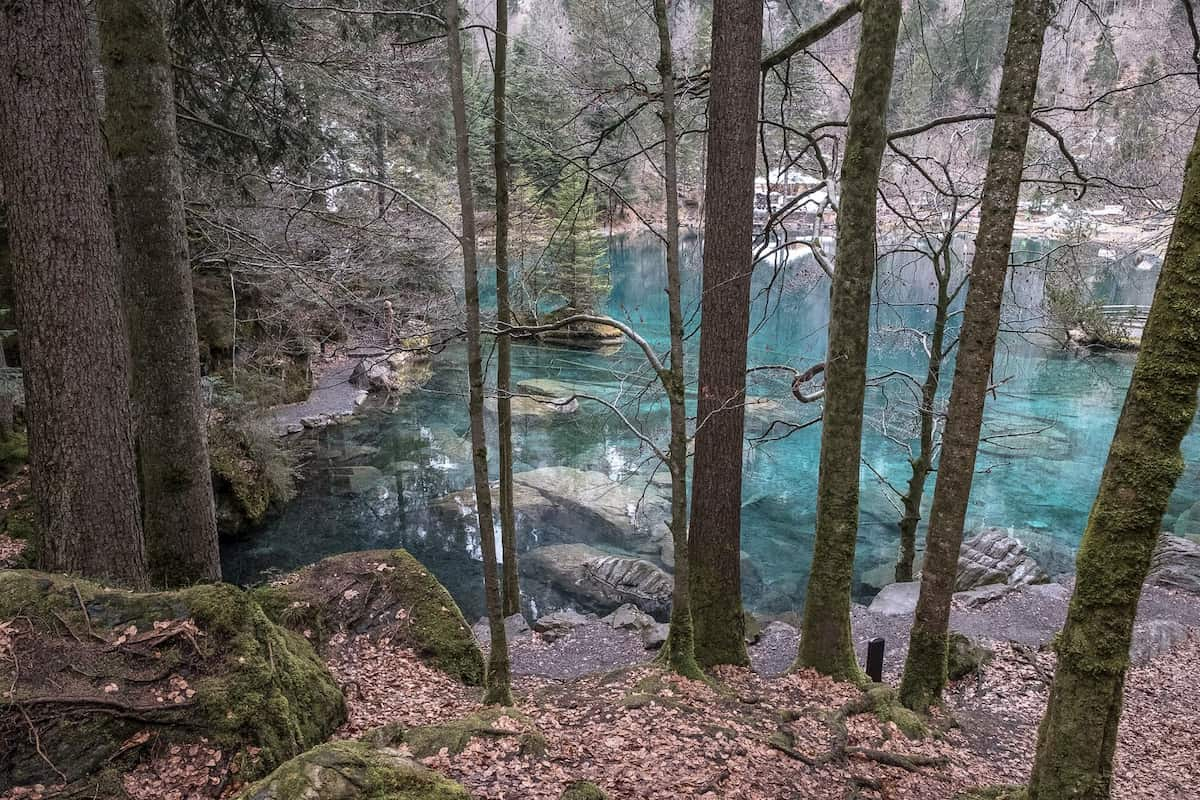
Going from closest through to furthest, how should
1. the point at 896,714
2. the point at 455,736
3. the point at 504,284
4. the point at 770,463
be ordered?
1. the point at 455,736
2. the point at 896,714
3. the point at 504,284
4. the point at 770,463

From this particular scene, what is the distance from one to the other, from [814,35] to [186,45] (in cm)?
580

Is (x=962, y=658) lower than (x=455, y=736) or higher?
lower

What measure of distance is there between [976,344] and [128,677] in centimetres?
540

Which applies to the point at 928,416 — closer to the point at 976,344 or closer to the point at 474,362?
the point at 976,344

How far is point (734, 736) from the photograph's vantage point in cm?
473

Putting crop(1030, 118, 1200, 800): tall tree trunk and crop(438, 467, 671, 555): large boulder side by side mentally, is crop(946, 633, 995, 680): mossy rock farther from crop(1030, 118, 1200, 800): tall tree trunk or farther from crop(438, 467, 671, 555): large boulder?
crop(438, 467, 671, 555): large boulder

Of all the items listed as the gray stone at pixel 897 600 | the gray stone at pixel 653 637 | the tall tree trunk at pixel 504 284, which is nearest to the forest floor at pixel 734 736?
the gray stone at pixel 653 637

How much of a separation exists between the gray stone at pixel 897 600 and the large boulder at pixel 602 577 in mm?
3120

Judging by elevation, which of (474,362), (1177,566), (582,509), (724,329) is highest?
(724,329)

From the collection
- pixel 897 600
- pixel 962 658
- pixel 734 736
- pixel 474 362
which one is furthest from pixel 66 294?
pixel 897 600

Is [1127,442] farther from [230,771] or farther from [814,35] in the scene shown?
[814,35]

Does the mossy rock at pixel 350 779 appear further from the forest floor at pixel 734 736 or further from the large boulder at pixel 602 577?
the large boulder at pixel 602 577

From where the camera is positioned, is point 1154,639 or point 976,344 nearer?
point 976,344

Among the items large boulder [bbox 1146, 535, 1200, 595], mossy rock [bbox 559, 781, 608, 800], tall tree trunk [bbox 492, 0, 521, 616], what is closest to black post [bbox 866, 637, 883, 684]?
tall tree trunk [bbox 492, 0, 521, 616]
